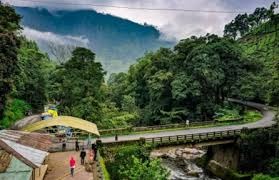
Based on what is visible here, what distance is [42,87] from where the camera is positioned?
68.4 meters

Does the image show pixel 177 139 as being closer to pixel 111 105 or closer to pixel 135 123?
pixel 111 105

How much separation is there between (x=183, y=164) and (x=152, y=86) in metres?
16.8

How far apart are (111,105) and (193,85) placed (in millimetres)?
12317

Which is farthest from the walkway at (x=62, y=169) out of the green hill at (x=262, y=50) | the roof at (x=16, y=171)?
the green hill at (x=262, y=50)

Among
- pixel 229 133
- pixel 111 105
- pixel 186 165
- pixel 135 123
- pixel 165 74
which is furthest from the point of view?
pixel 135 123

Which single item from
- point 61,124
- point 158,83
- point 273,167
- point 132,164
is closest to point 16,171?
point 61,124

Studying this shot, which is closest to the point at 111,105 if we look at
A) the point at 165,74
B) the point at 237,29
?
the point at 165,74

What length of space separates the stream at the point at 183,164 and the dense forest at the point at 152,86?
529 cm

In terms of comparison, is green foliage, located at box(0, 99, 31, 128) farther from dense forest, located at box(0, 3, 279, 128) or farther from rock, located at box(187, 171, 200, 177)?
rock, located at box(187, 171, 200, 177)

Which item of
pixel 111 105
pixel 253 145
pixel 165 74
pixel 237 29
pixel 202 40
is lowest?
pixel 253 145

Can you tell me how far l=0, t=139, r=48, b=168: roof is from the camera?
1959cm

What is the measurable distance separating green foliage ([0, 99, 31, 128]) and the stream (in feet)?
64.3

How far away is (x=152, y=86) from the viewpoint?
6119 cm

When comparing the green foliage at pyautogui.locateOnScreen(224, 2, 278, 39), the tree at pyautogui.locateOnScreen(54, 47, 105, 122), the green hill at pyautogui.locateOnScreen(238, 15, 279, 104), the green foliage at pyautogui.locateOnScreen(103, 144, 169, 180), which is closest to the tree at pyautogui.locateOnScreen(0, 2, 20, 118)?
the tree at pyautogui.locateOnScreen(54, 47, 105, 122)
